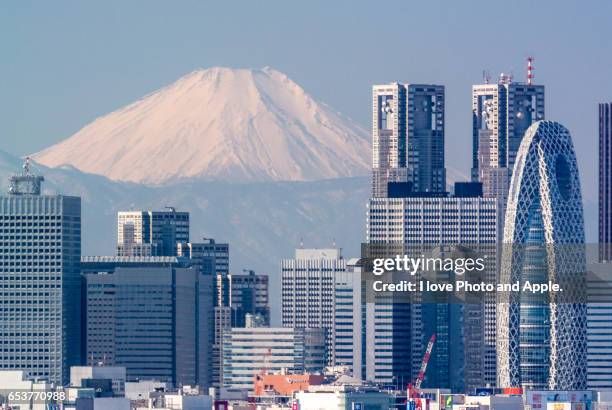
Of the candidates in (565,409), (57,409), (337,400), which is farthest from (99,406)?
(565,409)

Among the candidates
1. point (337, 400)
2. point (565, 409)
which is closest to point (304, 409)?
point (337, 400)

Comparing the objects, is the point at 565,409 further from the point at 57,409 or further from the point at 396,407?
the point at 57,409

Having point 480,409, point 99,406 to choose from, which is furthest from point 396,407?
point 99,406

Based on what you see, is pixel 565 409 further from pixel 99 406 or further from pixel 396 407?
pixel 99 406

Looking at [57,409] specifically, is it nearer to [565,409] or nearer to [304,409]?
[304,409]

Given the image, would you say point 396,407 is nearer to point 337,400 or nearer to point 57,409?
point 337,400

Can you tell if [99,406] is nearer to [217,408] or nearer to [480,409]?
[217,408]
